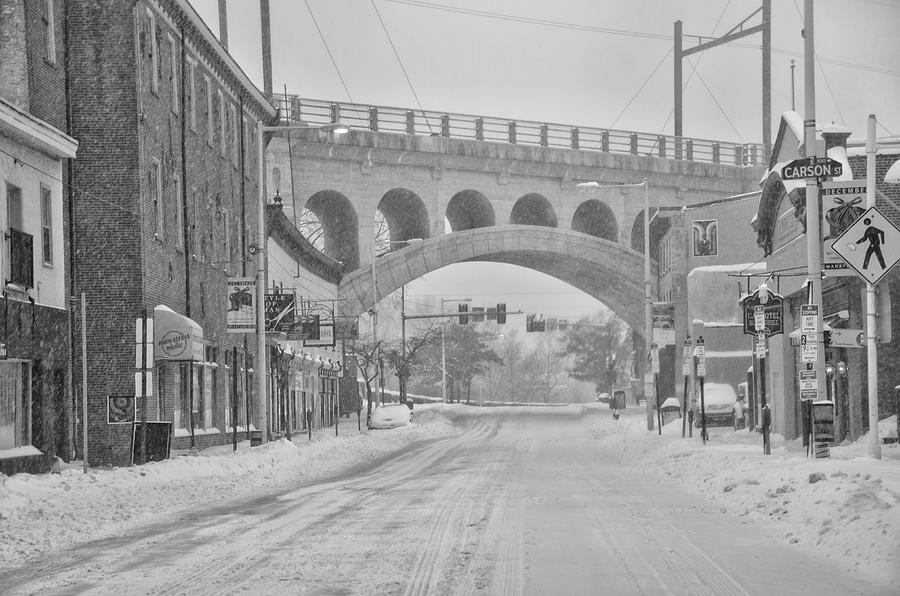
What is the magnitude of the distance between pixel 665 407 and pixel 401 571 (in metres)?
47.8

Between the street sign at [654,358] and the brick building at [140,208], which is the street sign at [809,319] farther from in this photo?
the street sign at [654,358]

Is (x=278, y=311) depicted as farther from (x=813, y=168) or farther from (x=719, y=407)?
(x=813, y=168)

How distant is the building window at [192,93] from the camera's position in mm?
36469

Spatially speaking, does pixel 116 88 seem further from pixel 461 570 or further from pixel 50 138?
pixel 461 570

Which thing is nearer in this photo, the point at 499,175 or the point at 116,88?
the point at 116,88

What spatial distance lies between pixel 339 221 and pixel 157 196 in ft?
103

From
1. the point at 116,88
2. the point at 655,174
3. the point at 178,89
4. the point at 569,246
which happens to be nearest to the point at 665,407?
the point at 569,246

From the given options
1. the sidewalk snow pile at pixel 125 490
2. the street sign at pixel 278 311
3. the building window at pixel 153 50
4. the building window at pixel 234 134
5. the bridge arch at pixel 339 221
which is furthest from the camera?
the bridge arch at pixel 339 221

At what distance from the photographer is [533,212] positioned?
70.4 m

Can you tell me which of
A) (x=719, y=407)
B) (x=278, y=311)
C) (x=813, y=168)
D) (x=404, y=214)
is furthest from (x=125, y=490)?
(x=404, y=214)

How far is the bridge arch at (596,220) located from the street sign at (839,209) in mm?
41178

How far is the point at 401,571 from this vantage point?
36.2 feet

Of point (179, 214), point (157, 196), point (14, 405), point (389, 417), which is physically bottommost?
point (389, 417)

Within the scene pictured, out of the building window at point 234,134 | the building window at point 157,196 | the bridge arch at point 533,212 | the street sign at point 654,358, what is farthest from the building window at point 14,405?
the bridge arch at point 533,212
